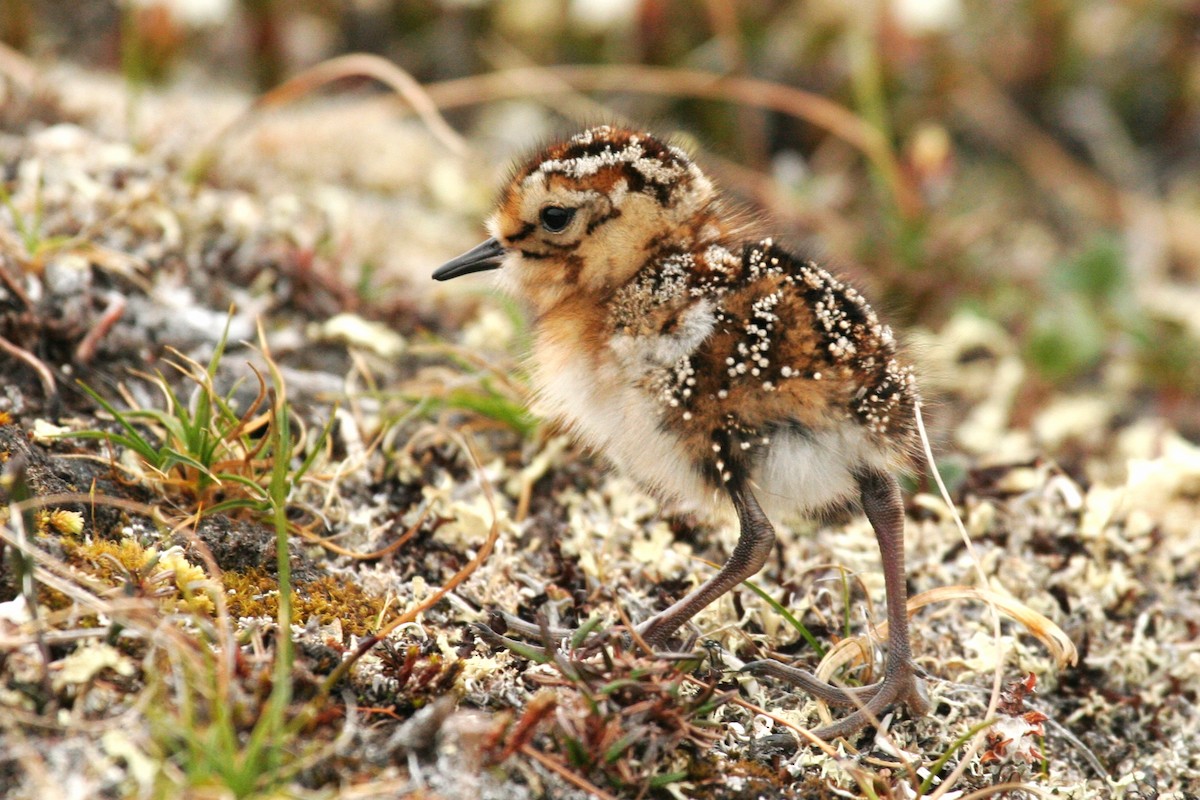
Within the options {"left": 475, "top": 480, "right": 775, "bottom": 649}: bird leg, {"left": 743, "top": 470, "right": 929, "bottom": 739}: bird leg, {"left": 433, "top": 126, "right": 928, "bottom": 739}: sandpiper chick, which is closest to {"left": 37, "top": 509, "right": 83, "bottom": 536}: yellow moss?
{"left": 475, "top": 480, "right": 775, "bottom": 649}: bird leg

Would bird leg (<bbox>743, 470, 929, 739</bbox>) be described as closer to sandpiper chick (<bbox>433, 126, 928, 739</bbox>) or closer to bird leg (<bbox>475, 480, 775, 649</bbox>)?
sandpiper chick (<bbox>433, 126, 928, 739</bbox>)

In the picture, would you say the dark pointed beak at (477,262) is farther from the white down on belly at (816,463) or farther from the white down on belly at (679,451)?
the white down on belly at (816,463)

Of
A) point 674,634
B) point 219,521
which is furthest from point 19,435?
point 674,634

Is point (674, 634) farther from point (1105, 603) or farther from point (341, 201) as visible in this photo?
point (341, 201)

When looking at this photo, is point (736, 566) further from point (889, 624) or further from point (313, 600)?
point (313, 600)

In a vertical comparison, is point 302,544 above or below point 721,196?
below

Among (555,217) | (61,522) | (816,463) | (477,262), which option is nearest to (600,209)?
(555,217)
